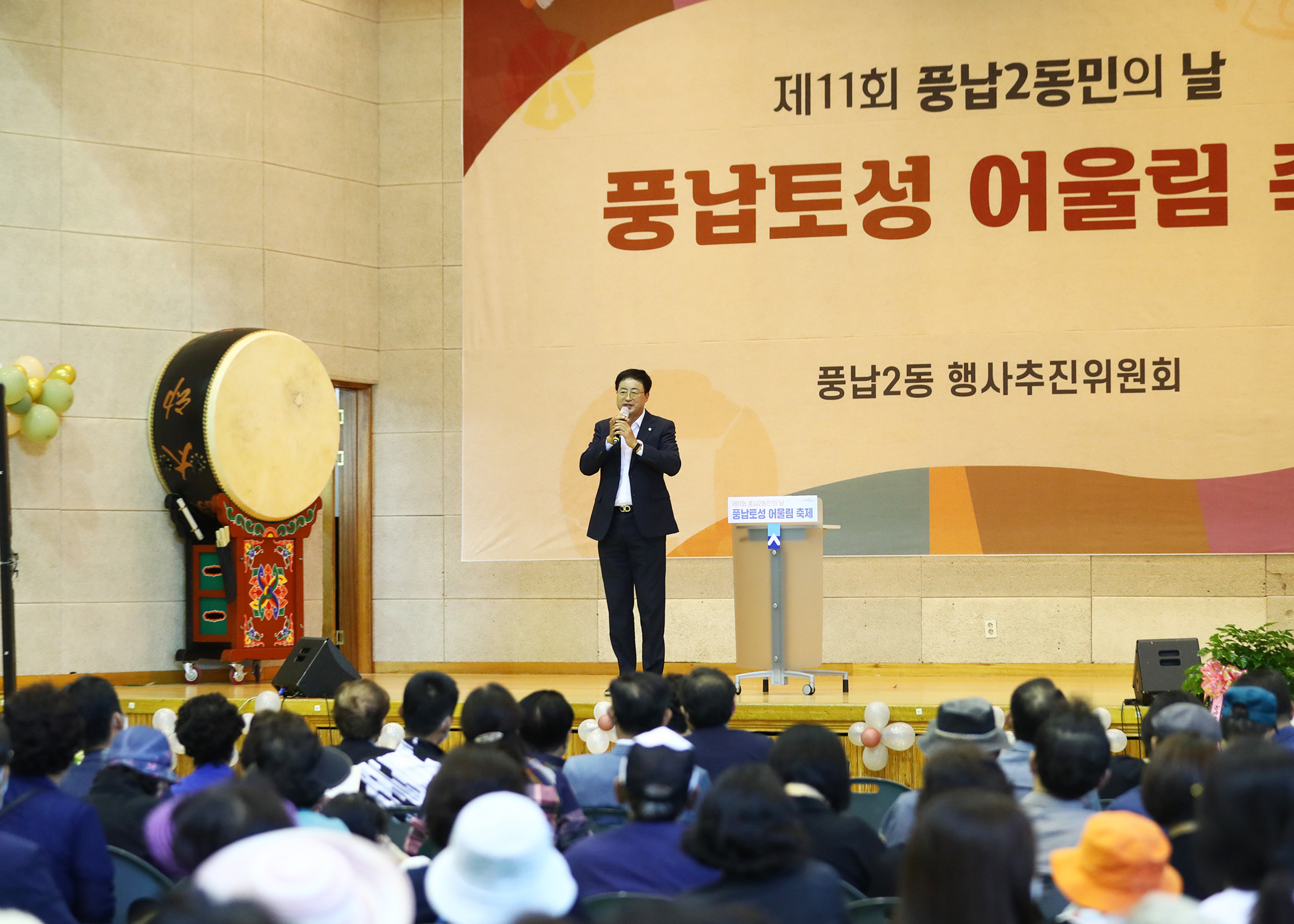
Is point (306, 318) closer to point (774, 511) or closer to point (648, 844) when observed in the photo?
point (774, 511)

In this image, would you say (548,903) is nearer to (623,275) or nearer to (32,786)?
(32,786)

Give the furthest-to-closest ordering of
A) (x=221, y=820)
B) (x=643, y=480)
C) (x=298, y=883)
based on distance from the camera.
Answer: (x=643, y=480) < (x=221, y=820) < (x=298, y=883)

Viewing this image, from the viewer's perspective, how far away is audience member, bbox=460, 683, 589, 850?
2662 millimetres

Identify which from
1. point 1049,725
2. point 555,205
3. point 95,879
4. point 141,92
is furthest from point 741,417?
point 95,879

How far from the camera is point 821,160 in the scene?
766 cm

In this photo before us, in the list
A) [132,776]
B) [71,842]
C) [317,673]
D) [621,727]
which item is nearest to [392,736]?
[317,673]

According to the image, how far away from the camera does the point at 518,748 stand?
112 inches

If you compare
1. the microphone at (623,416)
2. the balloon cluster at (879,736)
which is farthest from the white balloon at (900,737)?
the microphone at (623,416)

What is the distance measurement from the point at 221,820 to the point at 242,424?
202 inches

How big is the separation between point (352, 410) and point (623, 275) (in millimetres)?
1876

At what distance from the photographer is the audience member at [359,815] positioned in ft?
8.21

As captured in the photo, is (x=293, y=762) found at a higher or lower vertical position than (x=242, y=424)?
lower

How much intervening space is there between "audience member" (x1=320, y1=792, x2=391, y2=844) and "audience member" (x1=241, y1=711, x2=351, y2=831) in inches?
1.7

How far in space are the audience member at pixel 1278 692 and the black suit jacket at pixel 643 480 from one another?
2.57m
